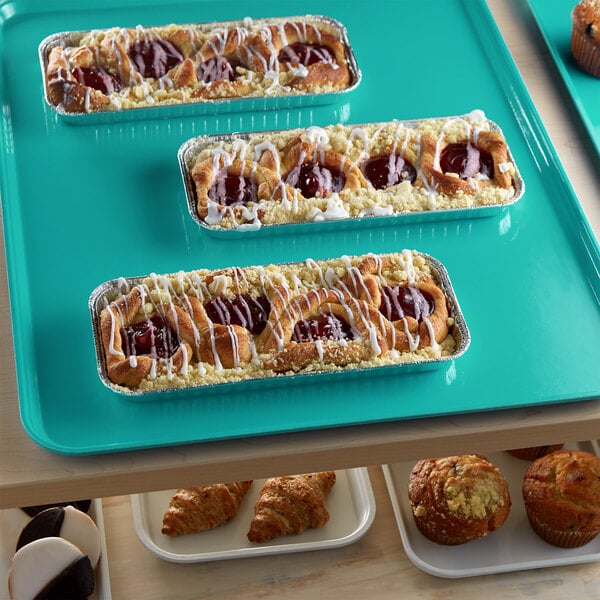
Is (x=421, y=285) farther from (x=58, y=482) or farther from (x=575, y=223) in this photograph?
(x=58, y=482)

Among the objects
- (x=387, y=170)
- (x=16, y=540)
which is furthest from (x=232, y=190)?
(x=16, y=540)

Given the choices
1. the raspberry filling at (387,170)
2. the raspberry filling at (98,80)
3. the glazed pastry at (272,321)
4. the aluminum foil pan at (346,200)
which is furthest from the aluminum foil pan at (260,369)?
the raspberry filling at (98,80)

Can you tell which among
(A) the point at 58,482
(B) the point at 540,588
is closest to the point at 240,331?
(A) the point at 58,482

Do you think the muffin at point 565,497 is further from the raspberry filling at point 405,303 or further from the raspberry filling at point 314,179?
the raspberry filling at point 314,179

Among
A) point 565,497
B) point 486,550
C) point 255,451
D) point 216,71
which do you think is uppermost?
point 216,71

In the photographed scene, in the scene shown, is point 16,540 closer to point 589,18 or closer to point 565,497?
point 565,497

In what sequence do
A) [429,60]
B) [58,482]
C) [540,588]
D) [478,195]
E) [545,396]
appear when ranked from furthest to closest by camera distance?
[429,60], [540,588], [478,195], [545,396], [58,482]
